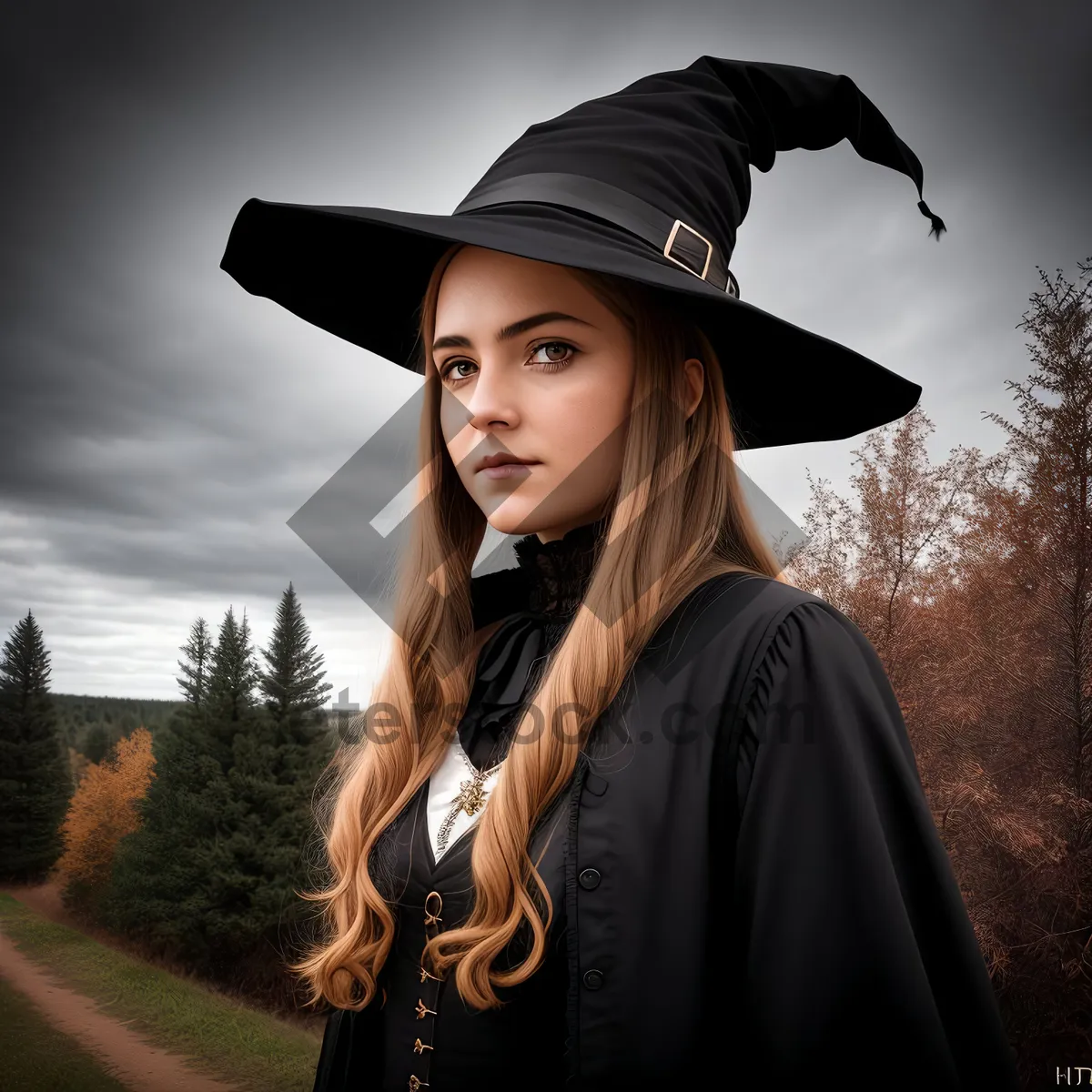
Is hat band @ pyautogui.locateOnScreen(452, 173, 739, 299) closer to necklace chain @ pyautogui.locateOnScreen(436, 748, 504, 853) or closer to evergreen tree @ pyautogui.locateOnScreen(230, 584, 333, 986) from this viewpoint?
necklace chain @ pyautogui.locateOnScreen(436, 748, 504, 853)

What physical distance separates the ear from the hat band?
164 millimetres

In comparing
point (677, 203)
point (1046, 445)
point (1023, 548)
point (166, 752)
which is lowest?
point (166, 752)

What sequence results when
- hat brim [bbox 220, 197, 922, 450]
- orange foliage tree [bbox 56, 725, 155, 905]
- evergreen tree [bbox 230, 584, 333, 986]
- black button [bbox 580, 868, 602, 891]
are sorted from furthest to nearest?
1. orange foliage tree [bbox 56, 725, 155, 905]
2. evergreen tree [bbox 230, 584, 333, 986]
3. hat brim [bbox 220, 197, 922, 450]
4. black button [bbox 580, 868, 602, 891]

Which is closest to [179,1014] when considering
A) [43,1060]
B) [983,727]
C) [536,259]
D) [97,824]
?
[43,1060]

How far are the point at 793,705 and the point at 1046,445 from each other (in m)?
15.9

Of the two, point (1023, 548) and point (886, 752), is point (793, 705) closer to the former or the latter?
point (886, 752)

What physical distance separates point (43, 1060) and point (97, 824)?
41.5 ft

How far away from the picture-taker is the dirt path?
17297 millimetres

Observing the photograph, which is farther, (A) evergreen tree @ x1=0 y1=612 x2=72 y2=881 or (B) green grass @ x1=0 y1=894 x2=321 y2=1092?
(A) evergreen tree @ x1=0 y1=612 x2=72 y2=881

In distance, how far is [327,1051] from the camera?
1.66 metres

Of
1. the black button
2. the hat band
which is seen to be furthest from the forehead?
the black button

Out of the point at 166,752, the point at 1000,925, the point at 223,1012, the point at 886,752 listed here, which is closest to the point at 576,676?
the point at 886,752

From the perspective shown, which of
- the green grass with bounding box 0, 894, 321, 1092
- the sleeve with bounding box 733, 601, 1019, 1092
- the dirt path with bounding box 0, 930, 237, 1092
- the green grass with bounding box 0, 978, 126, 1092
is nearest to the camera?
the sleeve with bounding box 733, 601, 1019, 1092

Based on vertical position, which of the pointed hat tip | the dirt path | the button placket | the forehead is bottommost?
the dirt path
